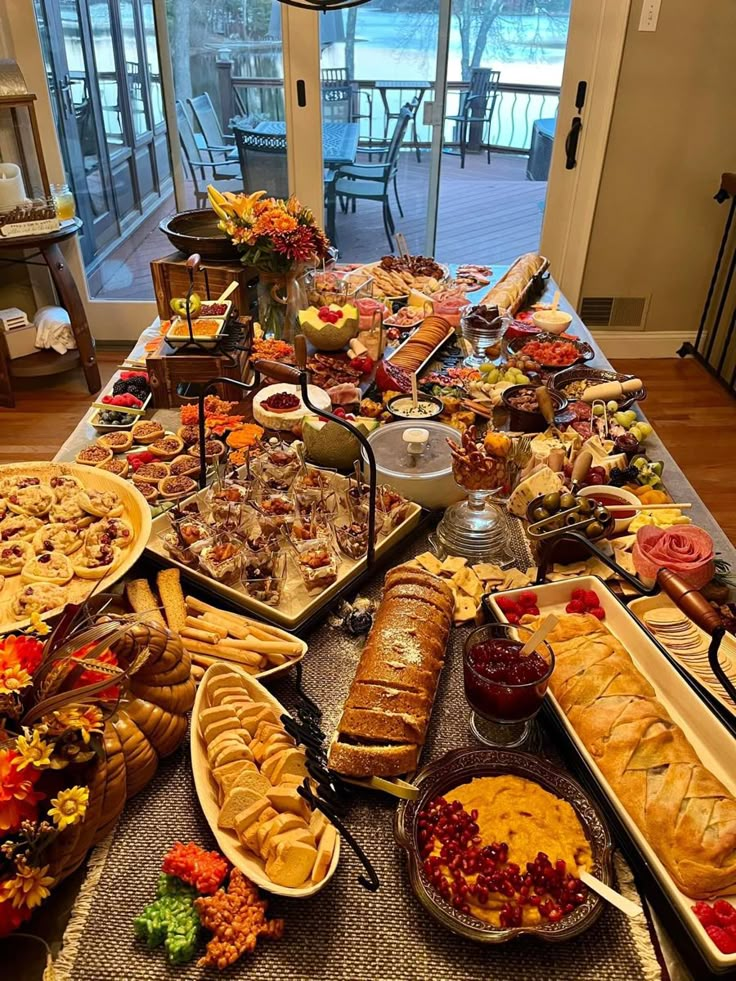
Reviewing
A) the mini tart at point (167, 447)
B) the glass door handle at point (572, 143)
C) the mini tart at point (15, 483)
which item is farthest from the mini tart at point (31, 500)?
the glass door handle at point (572, 143)

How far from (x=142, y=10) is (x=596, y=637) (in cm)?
428

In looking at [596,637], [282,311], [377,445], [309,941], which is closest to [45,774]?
[309,941]

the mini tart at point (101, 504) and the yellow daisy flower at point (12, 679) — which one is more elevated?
the yellow daisy flower at point (12, 679)

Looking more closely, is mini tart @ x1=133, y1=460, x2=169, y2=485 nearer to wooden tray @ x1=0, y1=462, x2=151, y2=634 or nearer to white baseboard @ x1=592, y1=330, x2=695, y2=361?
wooden tray @ x1=0, y1=462, x2=151, y2=634

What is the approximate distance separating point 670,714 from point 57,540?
120 cm

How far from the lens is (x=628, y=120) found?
4078mm

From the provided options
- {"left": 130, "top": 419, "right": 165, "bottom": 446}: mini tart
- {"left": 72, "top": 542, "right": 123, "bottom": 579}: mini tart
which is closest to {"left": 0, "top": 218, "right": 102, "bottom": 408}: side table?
{"left": 130, "top": 419, "right": 165, "bottom": 446}: mini tart

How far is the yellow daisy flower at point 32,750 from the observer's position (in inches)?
35.4

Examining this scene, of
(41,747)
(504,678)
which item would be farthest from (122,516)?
(504,678)

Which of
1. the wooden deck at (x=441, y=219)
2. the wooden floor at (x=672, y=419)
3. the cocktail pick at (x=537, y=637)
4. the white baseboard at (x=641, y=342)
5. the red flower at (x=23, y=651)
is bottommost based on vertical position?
the wooden floor at (x=672, y=419)

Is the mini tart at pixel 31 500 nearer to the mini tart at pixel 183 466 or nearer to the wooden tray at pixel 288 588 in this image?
the wooden tray at pixel 288 588

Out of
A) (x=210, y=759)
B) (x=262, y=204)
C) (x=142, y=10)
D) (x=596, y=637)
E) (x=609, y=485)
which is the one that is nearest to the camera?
(x=210, y=759)

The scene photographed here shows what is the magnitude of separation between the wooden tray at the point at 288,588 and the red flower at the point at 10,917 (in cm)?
63

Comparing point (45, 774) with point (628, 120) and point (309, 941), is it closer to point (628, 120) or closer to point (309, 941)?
point (309, 941)
